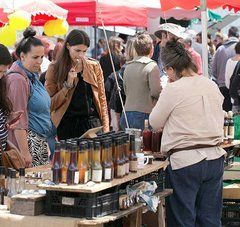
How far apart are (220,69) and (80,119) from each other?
5778 millimetres

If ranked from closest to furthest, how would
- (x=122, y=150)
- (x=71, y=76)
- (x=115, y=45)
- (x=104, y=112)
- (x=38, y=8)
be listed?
(x=122, y=150)
(x=71, y=76)
(x=104, y=112)
(x=38, y=8)
(x=115, y=45)

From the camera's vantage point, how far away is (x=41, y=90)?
18.0 ft

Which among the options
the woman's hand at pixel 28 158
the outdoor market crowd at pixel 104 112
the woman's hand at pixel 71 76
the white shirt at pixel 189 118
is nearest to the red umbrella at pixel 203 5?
the outdoor market crowd at pixel 104 112

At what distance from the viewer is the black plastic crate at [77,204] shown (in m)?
3.98

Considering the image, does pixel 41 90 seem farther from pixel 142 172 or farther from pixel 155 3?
pixel 155 3

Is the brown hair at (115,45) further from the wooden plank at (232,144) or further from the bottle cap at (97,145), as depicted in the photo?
the bottle cap at (97,145)

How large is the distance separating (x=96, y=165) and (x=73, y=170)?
0.18 meters

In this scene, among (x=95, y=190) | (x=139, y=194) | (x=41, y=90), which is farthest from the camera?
(x=41, y=90)

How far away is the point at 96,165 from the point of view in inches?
163

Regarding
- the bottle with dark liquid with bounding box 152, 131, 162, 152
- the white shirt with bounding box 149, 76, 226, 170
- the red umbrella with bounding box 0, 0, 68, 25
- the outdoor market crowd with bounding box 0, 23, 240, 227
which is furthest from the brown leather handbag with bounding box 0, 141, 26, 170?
the red umbrella with bounding box 0, 0, 68, 25

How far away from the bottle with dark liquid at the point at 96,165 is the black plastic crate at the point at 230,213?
218cm

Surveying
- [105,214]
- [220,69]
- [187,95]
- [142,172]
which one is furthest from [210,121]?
[220,69]

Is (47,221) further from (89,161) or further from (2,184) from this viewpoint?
(2,184)

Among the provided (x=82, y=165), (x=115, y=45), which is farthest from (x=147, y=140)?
(x=115, y=45)
